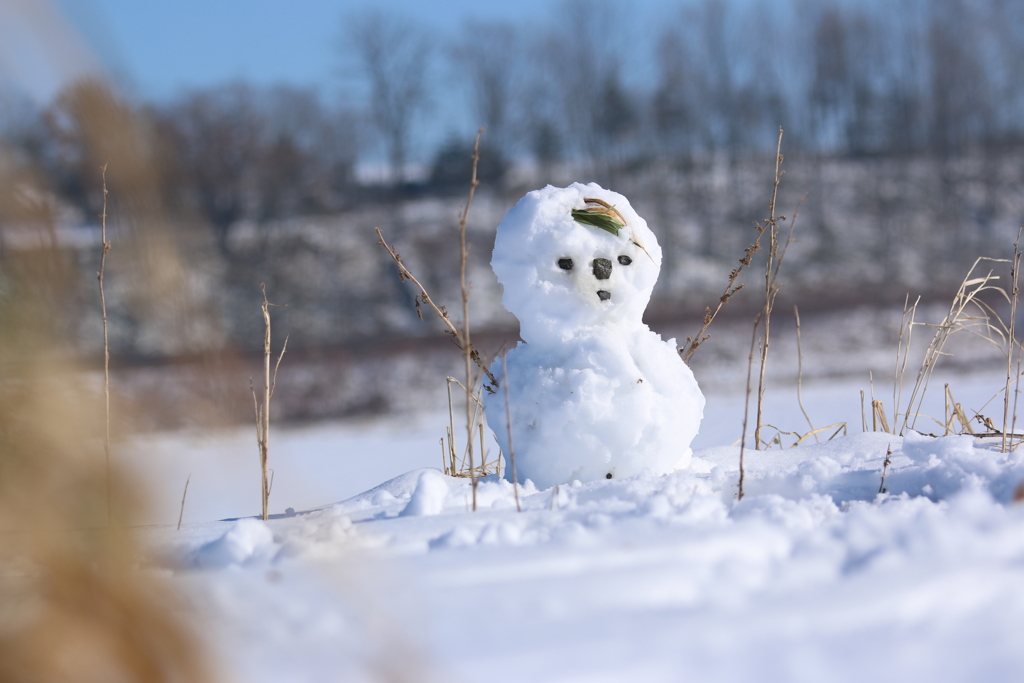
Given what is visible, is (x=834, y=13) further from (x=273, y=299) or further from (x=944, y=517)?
(x=944, y=517)

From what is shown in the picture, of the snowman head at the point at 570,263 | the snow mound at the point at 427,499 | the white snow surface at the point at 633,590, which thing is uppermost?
the snowman head at the point at 570,263

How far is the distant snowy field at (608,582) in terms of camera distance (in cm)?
91

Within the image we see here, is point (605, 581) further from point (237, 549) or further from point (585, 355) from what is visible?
point (585, 355)

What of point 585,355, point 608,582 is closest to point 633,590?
point 608,582

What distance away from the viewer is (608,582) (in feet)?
3.98

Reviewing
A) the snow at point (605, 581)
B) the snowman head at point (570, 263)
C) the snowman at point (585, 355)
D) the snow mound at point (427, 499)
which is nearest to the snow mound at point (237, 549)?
the snow at point (605, 581)

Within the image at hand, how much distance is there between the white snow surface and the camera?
101 centimetres

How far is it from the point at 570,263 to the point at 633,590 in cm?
135

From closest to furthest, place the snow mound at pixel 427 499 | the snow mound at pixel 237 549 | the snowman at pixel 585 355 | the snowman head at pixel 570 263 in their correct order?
the snow mound at pixel 237 549, the snow mound at pixel 427 499, the snowman at pixel 585 355, the snowman head at pixel 570 263

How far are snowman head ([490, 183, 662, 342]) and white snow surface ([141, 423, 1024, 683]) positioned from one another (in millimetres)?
805

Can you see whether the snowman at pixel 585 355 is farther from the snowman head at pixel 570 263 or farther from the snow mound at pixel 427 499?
the snow mound at pixel 427 499

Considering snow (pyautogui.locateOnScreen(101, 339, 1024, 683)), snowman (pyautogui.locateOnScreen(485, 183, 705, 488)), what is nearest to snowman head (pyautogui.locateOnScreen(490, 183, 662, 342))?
snowman (pyautogui.locateOnScreen(485, 183, 705, 488))

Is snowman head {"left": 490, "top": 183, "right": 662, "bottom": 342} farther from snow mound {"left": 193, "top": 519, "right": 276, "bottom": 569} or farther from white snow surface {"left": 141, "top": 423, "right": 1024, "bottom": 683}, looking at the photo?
snow mound {"left": 193, "top": 519, "right": 276, "bottom": 569}

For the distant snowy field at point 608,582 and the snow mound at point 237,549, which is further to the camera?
the snow mound at point 237,549
